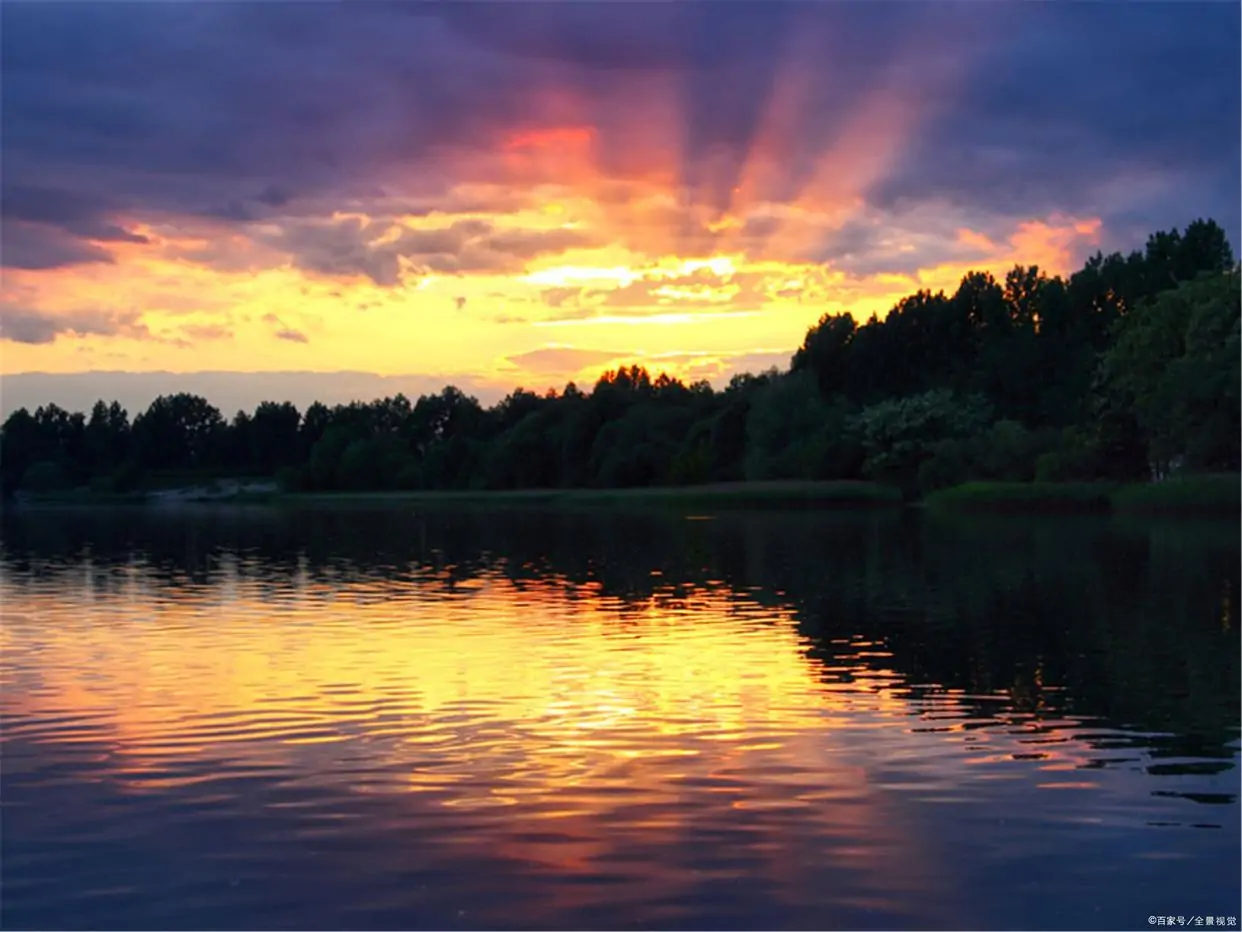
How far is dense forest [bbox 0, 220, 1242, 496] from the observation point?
294 ft

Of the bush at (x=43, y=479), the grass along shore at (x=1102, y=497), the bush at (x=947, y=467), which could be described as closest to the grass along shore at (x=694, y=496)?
the bush at (x=947, y=467)

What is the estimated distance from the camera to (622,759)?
1689 cm

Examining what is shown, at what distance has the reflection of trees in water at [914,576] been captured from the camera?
74.0 ft

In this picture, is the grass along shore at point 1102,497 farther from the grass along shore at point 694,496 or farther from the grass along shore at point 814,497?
the grass along shore at point 694,496

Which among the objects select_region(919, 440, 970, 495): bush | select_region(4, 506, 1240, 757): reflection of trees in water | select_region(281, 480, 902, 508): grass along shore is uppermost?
select_region(919, 440, 970, 495): bush

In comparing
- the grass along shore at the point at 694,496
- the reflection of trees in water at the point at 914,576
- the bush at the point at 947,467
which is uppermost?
the bush at the point at 947,467

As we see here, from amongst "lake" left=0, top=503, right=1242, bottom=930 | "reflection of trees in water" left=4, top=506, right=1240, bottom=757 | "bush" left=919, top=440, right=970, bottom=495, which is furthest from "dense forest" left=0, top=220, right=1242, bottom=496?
"lake" left=0, top=503, right=1242, bottom=930

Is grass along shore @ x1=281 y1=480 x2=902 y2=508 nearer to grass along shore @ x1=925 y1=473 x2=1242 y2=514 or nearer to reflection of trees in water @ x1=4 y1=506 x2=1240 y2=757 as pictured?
grass along shore @ x1=925 y1=473 x2=1242 y2=514

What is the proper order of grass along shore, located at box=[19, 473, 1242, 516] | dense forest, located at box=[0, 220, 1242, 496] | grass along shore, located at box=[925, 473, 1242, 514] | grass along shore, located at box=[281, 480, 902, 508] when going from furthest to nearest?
1. grass along shore, located at box=[281, 480, 902, 508]
2. dense forest, located at box=[0, 220, 1242, 496]
3. grass along shore, located at box=[19, 473, 1242, 516]
4. grass along shore, located at box=[925, 473, 1242, 514]

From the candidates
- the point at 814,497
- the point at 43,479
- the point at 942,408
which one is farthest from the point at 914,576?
the point at 43,479

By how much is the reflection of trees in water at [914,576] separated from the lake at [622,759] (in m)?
0.21

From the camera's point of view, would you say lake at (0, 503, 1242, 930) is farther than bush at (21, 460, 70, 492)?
No

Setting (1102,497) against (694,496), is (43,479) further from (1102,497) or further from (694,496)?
(1102,497)

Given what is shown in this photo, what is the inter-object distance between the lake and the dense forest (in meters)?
53.5
